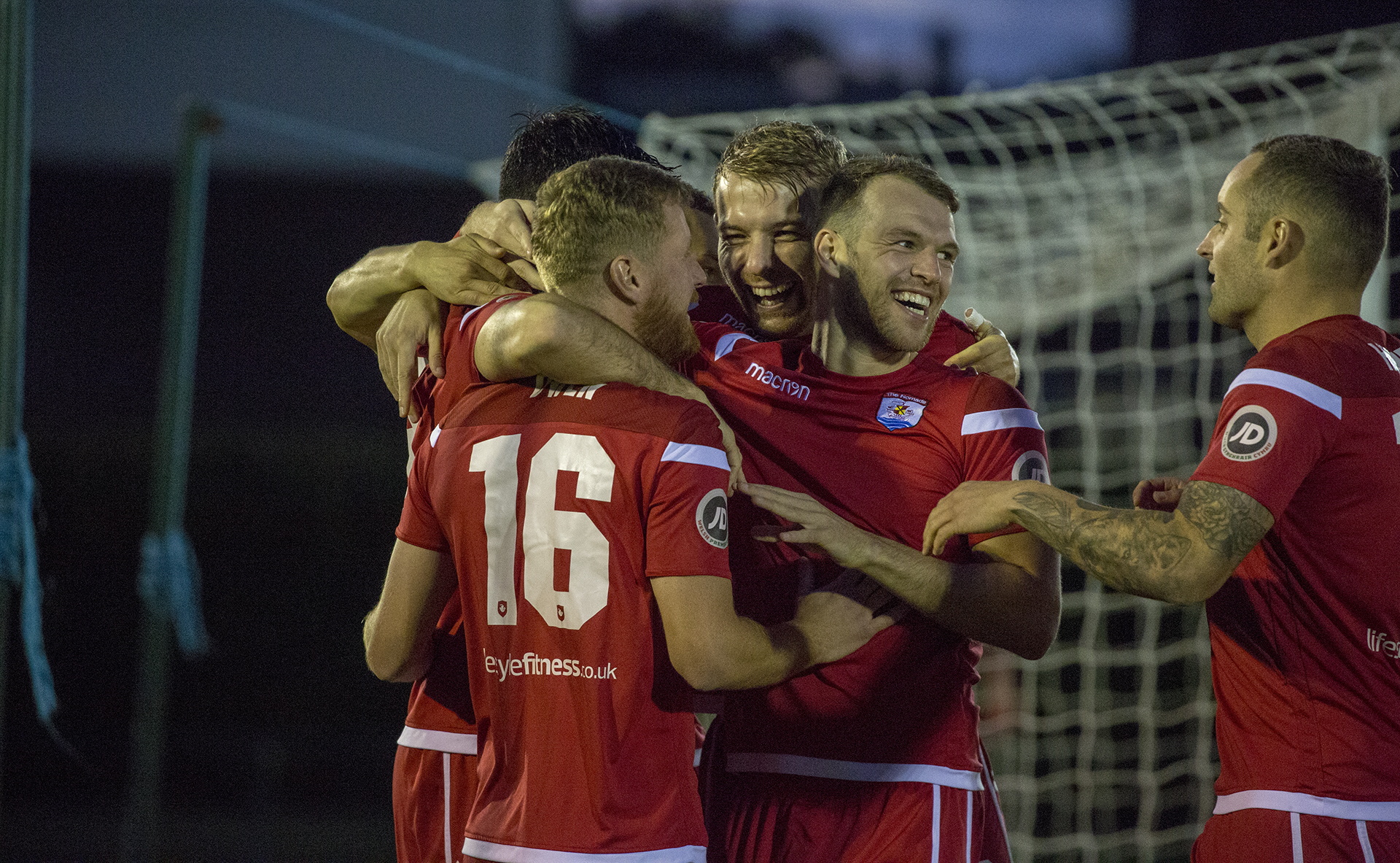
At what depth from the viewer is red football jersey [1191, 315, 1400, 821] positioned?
225 cm

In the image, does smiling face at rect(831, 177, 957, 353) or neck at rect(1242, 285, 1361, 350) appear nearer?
neck at rect(1242, 285, 1361, 350)

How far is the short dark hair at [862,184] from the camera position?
271cm

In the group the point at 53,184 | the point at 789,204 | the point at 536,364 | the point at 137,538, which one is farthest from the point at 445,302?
the point at 53,184

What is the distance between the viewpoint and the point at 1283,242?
2422mm

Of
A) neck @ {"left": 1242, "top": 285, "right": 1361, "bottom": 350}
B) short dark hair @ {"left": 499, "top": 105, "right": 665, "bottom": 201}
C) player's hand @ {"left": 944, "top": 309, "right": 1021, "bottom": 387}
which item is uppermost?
short dark hair @ {"left": 499, "top": 105, "right": 665, "bottom": 201}

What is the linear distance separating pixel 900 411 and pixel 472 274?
0.96 meters

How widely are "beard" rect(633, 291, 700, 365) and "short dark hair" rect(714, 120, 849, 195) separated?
0.66 metres

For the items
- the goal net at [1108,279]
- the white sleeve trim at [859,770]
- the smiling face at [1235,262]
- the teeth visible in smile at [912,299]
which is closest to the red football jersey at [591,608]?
the white sleeve trim at [859,770]

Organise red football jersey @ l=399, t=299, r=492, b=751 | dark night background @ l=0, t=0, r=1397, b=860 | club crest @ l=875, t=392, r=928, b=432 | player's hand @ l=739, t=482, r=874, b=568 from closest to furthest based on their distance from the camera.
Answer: player's hand @ l=739, t=482, r=874, b=568 < club crest @ l=875, t=392, r=928, b=432 < red football jersey @ l=399, t=299, r=492, b=751 < dark night background @ l=0, t=0, r=1397, b=860

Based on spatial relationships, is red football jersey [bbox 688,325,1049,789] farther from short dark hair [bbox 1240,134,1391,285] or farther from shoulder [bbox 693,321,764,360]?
short dark hair [bbox 1240,134,1391,285]

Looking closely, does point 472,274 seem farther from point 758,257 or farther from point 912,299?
point 912,299

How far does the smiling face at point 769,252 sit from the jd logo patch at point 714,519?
970mm

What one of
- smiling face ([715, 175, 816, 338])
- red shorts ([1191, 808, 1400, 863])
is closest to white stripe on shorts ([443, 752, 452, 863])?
smiling face ([715, 175, 816, 338])

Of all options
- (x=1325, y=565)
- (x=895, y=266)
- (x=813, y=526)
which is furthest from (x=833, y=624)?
(x=1325, y=565)
